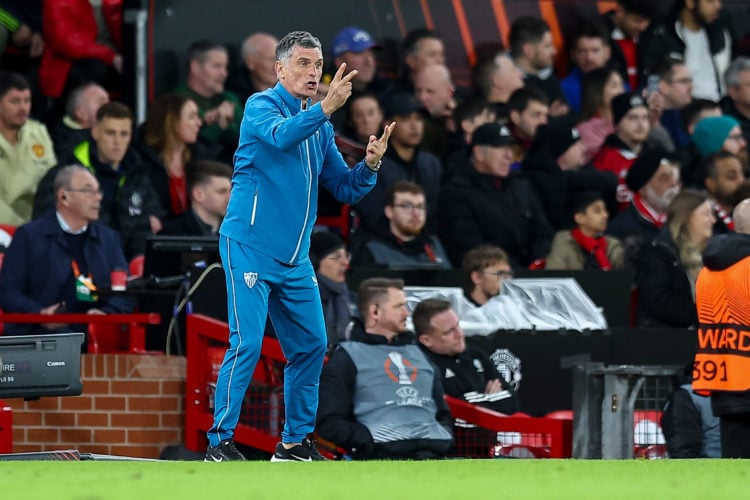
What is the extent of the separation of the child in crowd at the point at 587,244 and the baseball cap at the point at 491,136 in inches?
28.8

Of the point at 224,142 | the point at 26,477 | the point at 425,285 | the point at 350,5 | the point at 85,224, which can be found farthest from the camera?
the point at 350,5

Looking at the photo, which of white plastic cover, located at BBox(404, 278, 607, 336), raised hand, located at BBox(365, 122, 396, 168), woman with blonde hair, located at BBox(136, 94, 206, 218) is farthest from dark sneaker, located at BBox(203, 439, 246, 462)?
woman with blonde hair, located at BBox(136, 94, 206, 218)

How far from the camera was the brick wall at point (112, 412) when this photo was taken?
1032 centimetres

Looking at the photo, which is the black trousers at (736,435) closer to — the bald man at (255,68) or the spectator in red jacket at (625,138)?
the spectator in red jacket at (625,138)

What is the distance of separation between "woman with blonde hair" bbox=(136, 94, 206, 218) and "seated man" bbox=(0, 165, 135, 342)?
1.18 m

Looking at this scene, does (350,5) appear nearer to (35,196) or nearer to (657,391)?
(35,196)

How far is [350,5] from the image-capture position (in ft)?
47.6

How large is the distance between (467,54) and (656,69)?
169 centimetres

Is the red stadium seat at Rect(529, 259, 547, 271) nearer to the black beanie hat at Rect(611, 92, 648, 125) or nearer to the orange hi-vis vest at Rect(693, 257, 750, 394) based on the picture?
the black beanie hat at Rect(611, 92, 648, 125)

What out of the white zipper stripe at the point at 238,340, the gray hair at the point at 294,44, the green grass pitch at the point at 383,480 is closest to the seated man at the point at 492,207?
the gray hair at the point at 294,44

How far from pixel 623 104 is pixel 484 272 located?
3.36m

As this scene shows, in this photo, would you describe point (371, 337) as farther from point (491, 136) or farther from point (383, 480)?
point (383, 480)

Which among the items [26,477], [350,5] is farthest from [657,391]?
[350,5]

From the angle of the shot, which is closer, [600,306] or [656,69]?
[600,306]
